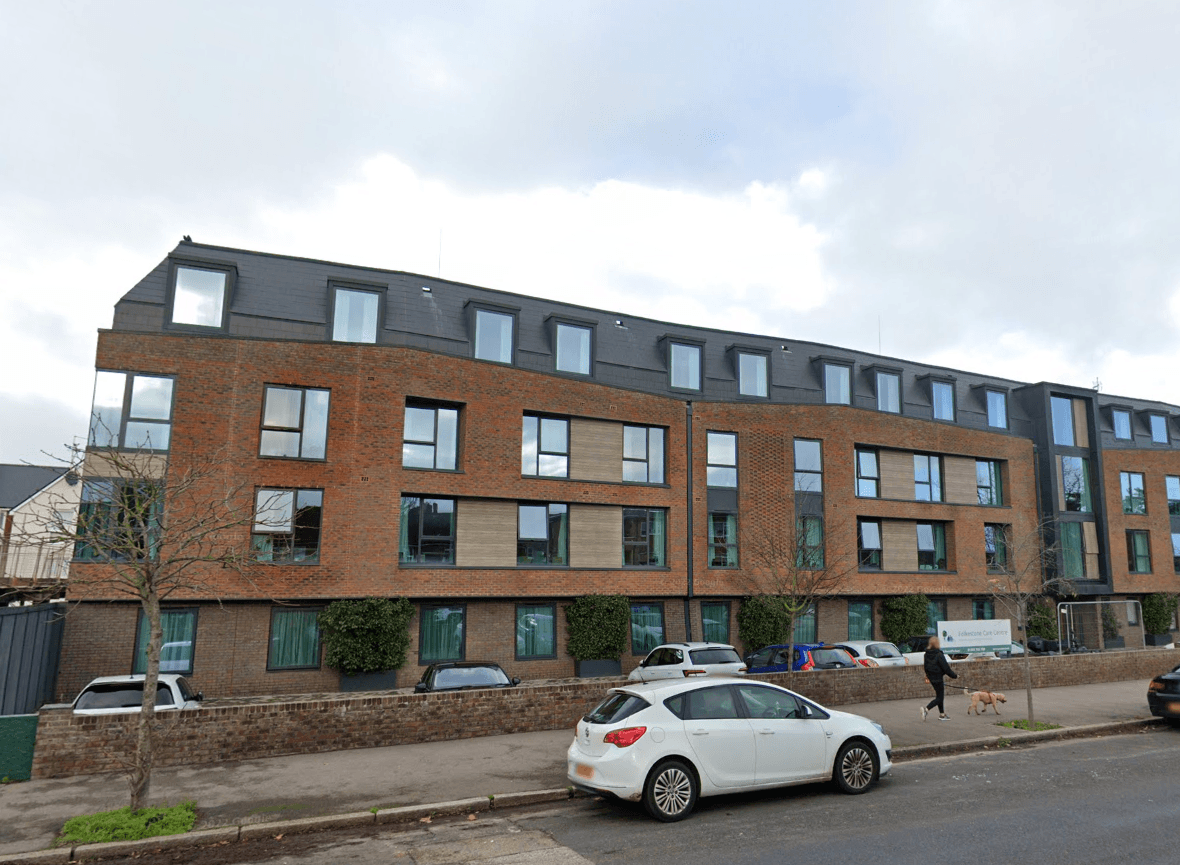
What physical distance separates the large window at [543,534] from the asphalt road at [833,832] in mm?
13509

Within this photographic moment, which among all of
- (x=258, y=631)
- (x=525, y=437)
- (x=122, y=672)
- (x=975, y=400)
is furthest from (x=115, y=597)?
(x=975, y=400)

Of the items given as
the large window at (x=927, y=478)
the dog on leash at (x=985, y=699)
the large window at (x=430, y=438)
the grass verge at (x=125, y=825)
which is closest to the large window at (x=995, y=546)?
the large window at (x=927, y=478)

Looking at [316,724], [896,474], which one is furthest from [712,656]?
[896,474]

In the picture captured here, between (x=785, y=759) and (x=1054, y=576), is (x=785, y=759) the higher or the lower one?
the lower one

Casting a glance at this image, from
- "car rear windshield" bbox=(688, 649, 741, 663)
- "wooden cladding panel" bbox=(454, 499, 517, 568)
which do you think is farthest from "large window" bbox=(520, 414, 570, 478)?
"car rear windshield" bbox=(688, 649, 741, 663)

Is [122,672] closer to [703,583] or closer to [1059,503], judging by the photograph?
[703,583]

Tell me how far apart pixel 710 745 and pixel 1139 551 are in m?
35.5

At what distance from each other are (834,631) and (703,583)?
582 cm

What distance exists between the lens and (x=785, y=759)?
30.0 feet

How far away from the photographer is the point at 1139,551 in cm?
3541

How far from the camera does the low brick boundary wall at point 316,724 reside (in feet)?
34.5

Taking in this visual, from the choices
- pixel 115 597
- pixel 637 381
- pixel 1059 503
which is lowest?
pixel 115 597

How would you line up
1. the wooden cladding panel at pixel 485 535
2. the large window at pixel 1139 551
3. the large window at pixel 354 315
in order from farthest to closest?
1. the large window at pixel 1139 551
2. the large window at pixel 354 315
3. the wooden cladding panel at pixel 485 535

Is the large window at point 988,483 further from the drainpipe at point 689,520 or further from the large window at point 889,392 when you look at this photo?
the drainpipe at point 689,520
